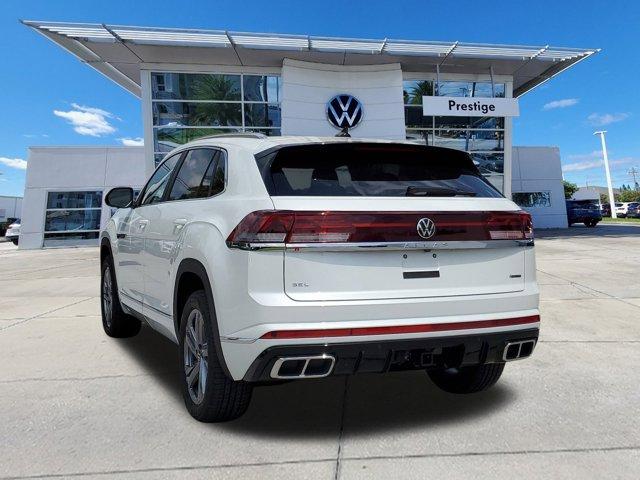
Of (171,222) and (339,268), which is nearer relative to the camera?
(339,268)

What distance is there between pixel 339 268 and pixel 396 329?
42 cm

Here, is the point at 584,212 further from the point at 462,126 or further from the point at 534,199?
the point at 462,126

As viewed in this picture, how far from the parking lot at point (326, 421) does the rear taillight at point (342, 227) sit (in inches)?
43.3

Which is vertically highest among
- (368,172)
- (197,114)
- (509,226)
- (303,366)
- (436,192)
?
(197,114)

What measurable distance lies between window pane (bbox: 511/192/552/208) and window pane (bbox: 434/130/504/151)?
9490 millimetres

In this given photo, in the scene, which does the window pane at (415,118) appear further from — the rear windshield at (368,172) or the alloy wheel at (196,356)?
the alloy wheel at (196,356)

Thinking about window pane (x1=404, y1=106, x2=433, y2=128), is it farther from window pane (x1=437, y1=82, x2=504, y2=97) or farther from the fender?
the fender

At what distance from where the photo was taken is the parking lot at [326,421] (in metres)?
2.54

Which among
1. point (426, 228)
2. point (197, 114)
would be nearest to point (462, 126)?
point (197, 114)

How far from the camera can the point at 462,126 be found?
824 inches

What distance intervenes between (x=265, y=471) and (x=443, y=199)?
5.45 feet

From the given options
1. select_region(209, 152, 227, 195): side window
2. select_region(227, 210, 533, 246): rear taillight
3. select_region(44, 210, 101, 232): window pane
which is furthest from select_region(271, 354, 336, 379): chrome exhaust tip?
select_region(44, 210, 101, 232): window pane

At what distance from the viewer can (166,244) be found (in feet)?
11.5

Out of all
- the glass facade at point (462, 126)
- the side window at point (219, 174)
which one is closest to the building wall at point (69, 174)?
the glass facade at point (462, 126)
